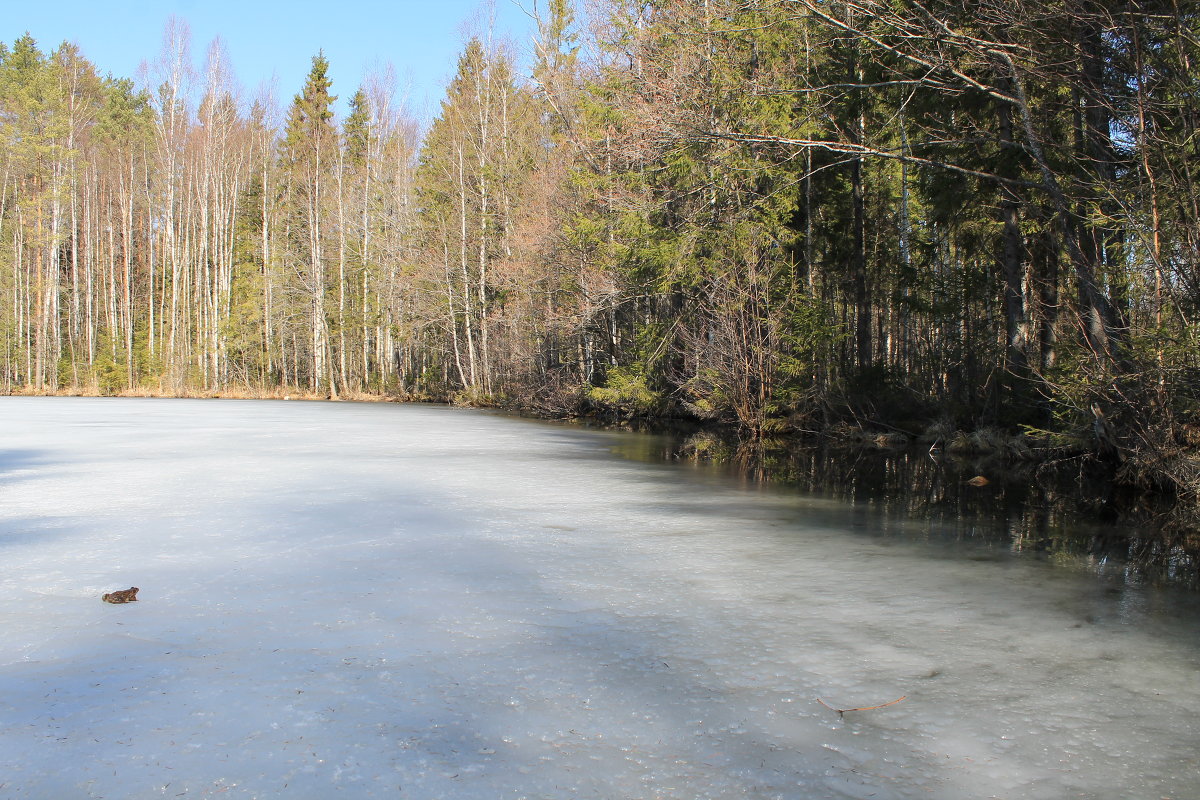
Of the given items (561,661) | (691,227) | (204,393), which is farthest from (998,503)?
(204,393)

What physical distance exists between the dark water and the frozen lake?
480 mm

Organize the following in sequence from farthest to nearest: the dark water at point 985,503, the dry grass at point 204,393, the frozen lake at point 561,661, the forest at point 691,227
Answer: the dry grass at point 204,393
the forest at point 691,227
the dark water at point 985,503
the frozen lake at point 561,661

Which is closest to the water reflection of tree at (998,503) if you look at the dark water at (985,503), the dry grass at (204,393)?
the dark water at (985,503)

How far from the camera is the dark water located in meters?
5.17

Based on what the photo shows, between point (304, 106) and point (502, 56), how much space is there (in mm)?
17596

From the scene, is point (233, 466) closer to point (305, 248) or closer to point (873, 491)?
point (873, 491)

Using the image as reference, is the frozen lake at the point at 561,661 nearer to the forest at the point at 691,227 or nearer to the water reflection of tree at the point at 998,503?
the water reflection of tree at the point at 998,503

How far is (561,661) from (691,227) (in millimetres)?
13039

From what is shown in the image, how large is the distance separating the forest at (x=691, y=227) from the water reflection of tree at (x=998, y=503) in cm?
54

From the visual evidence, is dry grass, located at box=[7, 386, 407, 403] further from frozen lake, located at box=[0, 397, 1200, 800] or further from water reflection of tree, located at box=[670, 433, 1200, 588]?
frozen lake, located at box=[0, 397, 1200, 800]

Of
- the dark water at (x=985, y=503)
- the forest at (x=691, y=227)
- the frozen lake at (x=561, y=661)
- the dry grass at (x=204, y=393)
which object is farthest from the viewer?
the dry grass at (x=204, y=393)

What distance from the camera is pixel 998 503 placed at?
738 centimetres

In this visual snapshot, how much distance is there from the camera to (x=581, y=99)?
60.2 feet

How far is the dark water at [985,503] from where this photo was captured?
517 cm
